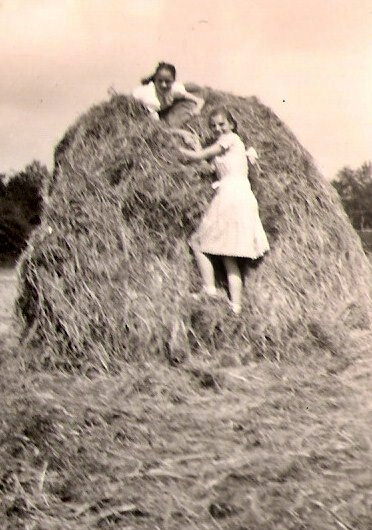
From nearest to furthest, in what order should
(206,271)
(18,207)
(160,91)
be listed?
(206,271), (160,91), (18,207)

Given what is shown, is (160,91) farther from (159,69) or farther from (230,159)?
(230,159)

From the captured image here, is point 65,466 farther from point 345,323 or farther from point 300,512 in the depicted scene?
point 345,323

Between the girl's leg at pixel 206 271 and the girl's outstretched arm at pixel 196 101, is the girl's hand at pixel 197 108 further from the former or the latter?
the girl's leg at pixel 206 271

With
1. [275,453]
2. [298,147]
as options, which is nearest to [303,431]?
[275,453]

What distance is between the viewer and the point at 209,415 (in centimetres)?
353

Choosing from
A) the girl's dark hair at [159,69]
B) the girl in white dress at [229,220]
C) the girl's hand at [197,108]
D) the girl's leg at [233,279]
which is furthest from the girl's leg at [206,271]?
the girl's dark hair at [159,69]

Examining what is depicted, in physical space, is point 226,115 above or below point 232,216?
above

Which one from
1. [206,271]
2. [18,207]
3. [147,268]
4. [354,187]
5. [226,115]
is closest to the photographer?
[147,268]

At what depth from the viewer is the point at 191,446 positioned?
3.20 metres

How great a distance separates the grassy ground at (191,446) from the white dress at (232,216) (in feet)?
2.74

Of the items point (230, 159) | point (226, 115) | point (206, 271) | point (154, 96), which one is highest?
point (154, 96)

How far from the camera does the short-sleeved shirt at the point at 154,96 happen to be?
483 cm

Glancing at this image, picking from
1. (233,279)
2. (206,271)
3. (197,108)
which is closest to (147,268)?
(206,271)

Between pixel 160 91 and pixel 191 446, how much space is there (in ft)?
9.65
